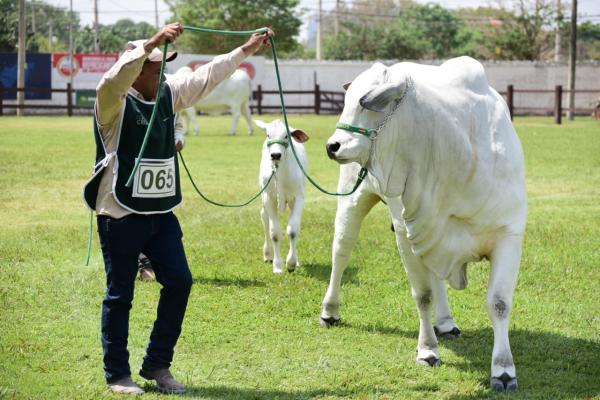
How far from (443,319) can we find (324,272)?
2.63 metres

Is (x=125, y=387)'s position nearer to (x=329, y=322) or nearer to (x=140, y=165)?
(x=140, y=165)

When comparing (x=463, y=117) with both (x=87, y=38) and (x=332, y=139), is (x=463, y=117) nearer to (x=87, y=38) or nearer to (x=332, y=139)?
(x=332, y=139)

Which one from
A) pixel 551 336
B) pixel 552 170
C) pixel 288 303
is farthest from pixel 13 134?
pixel 551 336

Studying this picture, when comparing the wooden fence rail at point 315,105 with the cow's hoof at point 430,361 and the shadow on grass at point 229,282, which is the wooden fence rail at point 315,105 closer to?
the shadow on grass at point 229,282

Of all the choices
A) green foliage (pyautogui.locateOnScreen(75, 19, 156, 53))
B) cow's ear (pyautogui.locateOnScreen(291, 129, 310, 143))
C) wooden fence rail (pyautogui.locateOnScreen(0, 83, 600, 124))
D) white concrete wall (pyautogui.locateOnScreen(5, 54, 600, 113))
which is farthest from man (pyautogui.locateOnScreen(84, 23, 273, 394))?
green foliage (pyautogui.locateOnScreen(75, 19, 156, 53))

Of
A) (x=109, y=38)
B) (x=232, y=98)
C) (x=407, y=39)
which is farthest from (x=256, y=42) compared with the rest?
(x=109, y=38)

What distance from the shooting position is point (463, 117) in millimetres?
5906

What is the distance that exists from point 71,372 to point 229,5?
58880 mm

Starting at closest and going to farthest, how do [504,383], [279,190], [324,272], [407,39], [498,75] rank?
[504,383], [324,272], [279,190], [498,75], [407,39]

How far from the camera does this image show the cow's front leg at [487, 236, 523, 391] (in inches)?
231

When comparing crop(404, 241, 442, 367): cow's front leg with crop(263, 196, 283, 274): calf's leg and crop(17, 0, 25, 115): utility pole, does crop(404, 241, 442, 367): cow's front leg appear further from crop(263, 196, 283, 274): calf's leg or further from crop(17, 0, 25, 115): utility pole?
crop(17, 0, 25, 115): utility pole

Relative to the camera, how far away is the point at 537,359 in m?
6.73

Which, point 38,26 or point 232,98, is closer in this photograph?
point 232,98

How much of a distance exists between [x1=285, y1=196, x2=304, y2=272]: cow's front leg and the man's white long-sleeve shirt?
3949mm
